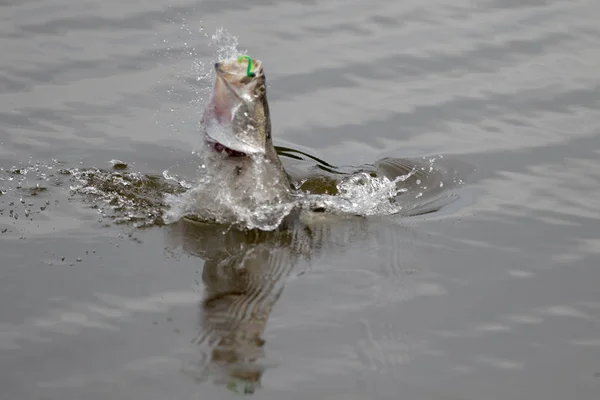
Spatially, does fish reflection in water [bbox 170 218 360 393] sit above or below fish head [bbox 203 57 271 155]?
below

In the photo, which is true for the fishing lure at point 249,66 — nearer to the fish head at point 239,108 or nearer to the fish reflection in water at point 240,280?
the fish head at point 239,108

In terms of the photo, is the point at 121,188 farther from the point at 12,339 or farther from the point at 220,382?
the point at 220,382

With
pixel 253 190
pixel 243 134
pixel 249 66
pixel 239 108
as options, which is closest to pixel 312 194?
pixel 253 190

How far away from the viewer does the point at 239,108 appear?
590 cm

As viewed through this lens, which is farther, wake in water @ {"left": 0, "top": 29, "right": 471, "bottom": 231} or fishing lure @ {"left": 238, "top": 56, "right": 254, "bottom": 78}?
wake in water @ {"left": 0, "top": 29, "right": 471, "bottom": 231}

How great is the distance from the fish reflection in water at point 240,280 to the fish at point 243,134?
0.93 ft

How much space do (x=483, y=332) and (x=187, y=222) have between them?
2.16 metres

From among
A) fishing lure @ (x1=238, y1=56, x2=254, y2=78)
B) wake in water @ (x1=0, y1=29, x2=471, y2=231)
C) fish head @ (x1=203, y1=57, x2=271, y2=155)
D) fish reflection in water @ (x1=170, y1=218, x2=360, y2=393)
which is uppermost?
fishing lure @ (x1=238, y1=56, x2=254, y2=78)

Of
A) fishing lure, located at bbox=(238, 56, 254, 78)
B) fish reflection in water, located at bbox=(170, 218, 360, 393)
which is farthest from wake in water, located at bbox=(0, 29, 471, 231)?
fishing lure, located at bbox=(238, 56, 254, 78)

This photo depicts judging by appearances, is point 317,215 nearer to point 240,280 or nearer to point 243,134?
point 243,134

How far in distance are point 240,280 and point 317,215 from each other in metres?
1.17

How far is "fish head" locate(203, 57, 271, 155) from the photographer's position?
581cm

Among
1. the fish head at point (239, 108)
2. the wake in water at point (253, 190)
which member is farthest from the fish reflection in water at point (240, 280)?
the fish head at point (239, 108)

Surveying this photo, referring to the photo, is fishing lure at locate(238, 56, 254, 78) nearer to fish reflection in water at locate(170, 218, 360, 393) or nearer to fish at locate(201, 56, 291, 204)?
fish at locate(201, 56, 291, 204)
